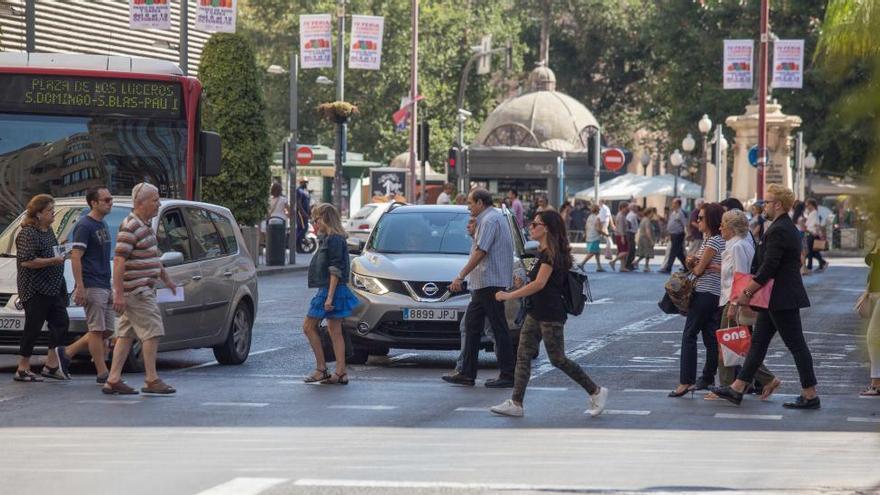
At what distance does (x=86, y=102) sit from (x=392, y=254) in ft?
14.5

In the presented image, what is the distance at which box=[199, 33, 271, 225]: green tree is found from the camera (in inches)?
1325

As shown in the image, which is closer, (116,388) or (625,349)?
(116,388)

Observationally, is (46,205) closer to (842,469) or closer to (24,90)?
(24,90)

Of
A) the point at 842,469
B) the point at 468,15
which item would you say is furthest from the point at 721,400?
the point at 468,15

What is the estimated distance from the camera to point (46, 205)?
12.9 metres

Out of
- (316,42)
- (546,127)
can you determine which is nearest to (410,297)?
(316,42)

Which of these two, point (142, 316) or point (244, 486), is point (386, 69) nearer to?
point (142, 316)

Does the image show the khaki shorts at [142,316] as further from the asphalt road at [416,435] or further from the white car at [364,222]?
the white car at [364,222]

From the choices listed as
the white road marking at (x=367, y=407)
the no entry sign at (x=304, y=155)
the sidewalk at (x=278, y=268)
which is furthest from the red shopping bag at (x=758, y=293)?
the no entry sign at (x=304, y=155)

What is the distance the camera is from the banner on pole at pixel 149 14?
28.5m

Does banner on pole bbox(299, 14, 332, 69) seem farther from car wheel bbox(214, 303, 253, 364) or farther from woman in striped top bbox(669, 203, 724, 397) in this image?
woman in striped top bbox(669, 203, 724, 397)

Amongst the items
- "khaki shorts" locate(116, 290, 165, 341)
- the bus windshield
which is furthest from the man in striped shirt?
the bus windshield

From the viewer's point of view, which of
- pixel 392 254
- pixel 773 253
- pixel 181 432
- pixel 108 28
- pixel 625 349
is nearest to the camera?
pixel 181 432

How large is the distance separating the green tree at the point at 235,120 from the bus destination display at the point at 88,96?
15.3m
